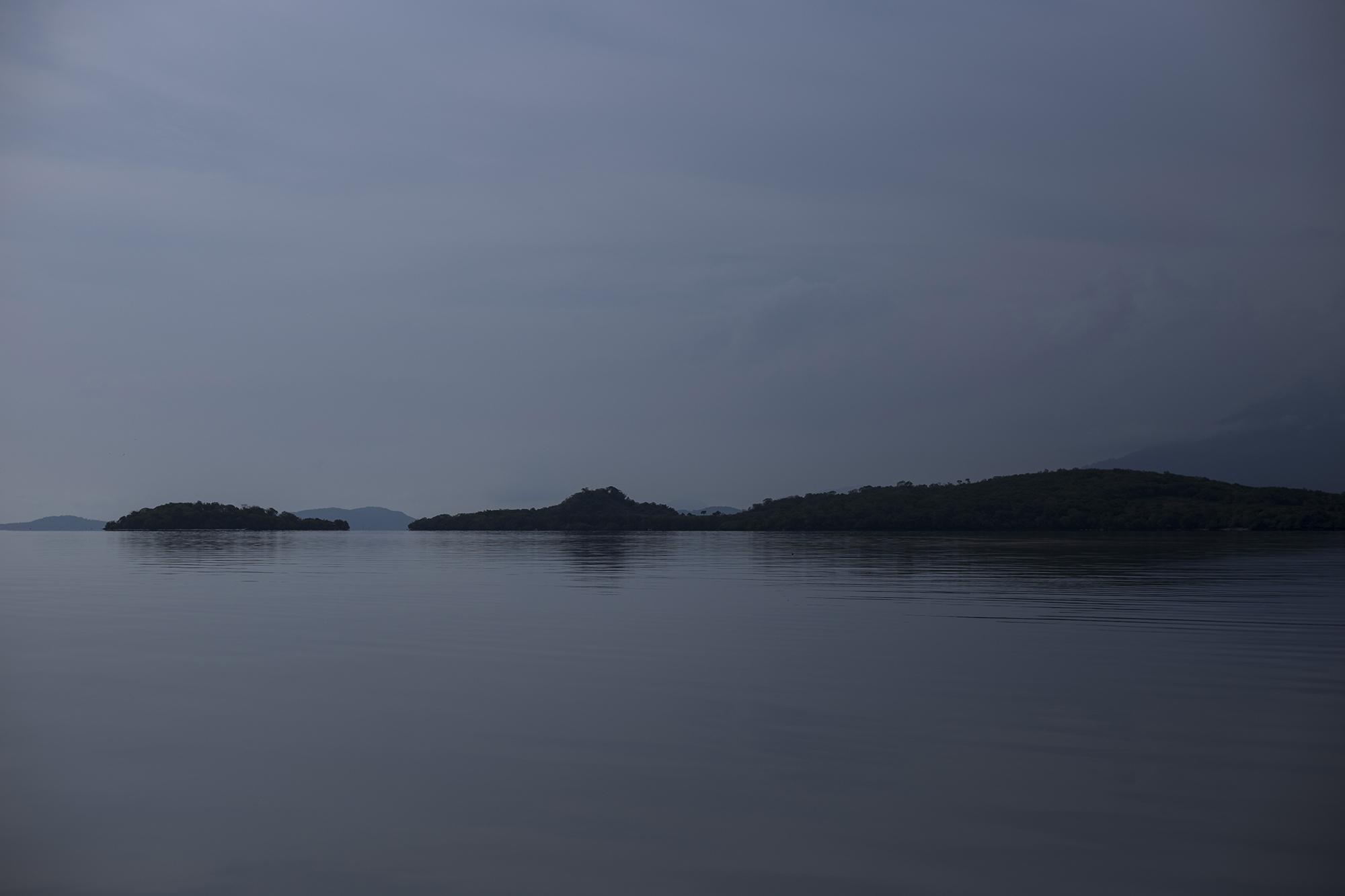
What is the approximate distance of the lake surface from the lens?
236 inches

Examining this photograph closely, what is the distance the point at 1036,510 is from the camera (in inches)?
3851

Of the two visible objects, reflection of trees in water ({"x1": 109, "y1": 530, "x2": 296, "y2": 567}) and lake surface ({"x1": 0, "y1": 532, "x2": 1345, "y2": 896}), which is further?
reflection of trees in water ({"x1": 109, "y1": 530, "x2": 296, "y2": 567})

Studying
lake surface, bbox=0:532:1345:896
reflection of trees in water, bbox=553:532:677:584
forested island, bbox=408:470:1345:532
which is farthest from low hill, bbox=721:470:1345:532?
lake surface, bbox=0:532:1345:896

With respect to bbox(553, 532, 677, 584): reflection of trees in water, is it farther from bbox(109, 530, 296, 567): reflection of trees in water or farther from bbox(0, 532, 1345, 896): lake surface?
bbox(109, 530, 296, 567): reflection of trees in water

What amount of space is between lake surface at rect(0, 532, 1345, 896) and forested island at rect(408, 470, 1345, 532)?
77057 millimetres

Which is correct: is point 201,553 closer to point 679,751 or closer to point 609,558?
point 609,558

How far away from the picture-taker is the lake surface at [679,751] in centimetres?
600

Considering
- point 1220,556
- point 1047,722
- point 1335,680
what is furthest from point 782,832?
point 1220,556

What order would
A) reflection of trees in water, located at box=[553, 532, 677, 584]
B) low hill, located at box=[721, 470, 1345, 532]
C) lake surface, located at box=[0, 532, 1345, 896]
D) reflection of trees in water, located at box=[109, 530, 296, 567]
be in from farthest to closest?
1. low hill, located at box=[721, 470, 1345, 532]
2. reflection of trees in water, located at box=[109, 530, 296, 567]
3. reflection of trees in water, located at box=[553, 532, 677, 584]
4. lake surface, located at box=[0, 532, 1345, 896]

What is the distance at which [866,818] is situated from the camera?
22.1ft

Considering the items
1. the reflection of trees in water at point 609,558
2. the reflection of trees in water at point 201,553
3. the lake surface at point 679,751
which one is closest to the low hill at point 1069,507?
the reflection of trees in water at point 609,558

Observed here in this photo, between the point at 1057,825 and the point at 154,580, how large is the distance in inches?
1105

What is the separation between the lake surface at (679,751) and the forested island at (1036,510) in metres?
77.1

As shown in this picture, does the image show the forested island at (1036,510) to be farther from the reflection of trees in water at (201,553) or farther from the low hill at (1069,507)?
the reflection of trees in water at (201,553)
